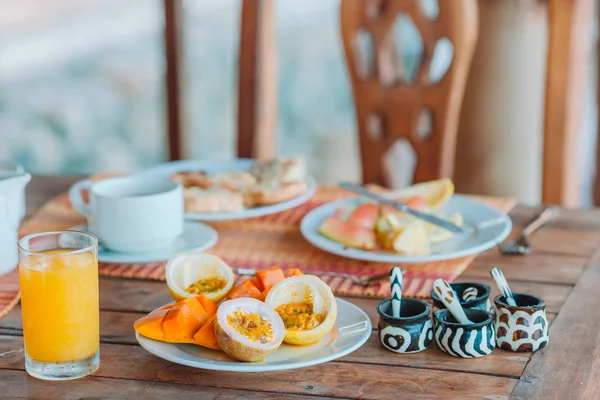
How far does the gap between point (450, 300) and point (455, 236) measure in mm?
461

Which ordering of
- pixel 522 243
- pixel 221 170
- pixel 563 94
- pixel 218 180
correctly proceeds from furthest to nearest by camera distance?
pixel 563 94
pixel 221 170
pixel 218 180
pixel 522 243

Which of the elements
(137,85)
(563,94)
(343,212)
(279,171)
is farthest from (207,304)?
(137,85)

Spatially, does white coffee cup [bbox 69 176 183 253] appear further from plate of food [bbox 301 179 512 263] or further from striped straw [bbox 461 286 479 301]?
striped straw [bbox 461 286 479 301]

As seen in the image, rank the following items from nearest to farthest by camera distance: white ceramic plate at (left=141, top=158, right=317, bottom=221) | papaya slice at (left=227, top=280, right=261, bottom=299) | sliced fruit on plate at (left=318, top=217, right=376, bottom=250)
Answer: papaya slice at (left=227, top=280, right=261, bottom=299), sliced fruit on plate at (left=318, top=217, right=376, bottom=250), white ceramic plate at (left=141, top=158, right=317, bottom=221)

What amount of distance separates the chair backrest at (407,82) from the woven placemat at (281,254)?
36cm

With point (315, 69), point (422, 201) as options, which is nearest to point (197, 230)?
point (422, 201)

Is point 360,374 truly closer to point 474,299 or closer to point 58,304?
point 474,299

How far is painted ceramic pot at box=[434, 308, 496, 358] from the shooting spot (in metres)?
0.97

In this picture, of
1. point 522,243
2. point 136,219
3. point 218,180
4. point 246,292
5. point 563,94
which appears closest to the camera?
point 246,292

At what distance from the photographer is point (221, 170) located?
71.9 inches

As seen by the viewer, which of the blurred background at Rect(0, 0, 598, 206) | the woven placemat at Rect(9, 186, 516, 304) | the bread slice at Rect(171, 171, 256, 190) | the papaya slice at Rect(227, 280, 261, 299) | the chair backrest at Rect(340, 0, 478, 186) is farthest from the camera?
the blurred background at Rect(0, 0, 598, 206)

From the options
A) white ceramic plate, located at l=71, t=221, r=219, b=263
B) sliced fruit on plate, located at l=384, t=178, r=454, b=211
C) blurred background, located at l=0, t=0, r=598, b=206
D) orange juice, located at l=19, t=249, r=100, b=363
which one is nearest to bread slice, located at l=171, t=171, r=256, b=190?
white ceramic plate, located at l=71, t=221, r=219, b=263

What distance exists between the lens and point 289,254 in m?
1.40

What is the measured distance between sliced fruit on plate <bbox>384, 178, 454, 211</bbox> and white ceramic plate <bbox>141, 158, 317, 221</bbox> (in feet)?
0.58
